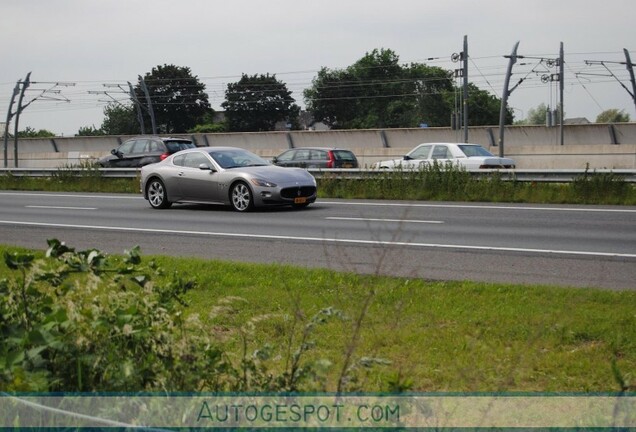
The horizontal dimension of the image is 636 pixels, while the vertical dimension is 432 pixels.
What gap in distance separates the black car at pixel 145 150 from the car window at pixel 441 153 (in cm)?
945

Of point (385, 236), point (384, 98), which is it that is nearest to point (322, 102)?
point (384, 98)

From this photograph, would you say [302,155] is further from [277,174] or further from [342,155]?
[277,174]

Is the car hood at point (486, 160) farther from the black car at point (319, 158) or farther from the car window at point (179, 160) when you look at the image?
the car window at point (179, 160)

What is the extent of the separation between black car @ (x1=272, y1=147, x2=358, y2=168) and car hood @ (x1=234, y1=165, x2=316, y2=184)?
11729 mm

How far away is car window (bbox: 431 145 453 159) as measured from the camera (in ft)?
99.7

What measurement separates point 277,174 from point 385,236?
258 inches

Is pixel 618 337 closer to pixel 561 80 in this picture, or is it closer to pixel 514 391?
pixel 514 391

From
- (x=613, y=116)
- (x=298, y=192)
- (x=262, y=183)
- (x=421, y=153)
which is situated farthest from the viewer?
(x=613, y=116)

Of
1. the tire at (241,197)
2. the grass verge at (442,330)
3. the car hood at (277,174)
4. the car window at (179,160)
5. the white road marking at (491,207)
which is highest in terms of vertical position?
the car window at (179,160)

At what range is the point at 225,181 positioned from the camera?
20547 mm

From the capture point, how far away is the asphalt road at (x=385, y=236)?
10.9 metres

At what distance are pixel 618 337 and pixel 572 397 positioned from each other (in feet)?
5.23

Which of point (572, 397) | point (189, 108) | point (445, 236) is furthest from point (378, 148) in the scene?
point (189, 108)

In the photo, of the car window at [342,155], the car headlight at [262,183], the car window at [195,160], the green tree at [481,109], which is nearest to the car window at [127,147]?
the car window at [342,155]
